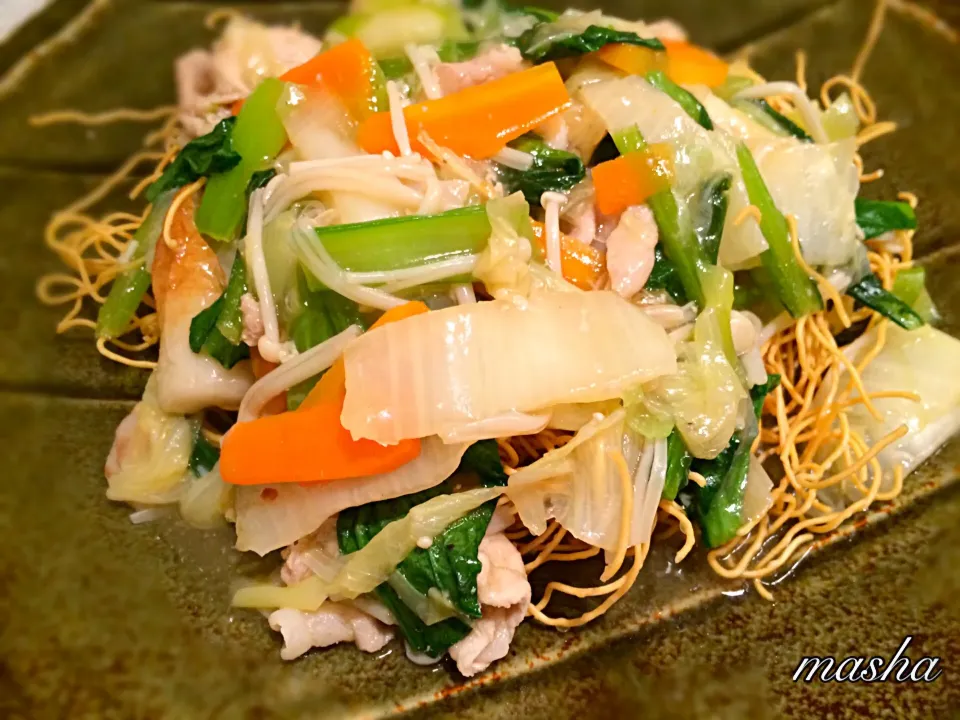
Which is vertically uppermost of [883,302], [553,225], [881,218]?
[553,225]

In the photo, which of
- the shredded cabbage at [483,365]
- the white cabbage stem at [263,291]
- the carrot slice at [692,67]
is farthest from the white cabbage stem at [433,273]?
the carrot slice at [692,67]

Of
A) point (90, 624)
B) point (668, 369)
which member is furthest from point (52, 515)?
point (668, 369)

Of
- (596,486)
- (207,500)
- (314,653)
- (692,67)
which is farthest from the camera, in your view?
(692,67)

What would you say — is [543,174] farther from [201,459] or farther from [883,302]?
[201,459]

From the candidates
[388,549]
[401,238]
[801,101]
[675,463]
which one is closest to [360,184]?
[401,238]

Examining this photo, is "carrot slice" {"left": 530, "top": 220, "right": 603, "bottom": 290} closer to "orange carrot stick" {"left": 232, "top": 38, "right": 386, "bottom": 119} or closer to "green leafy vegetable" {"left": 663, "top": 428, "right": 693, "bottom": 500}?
"green leafy vegetable" {"left": 663, "top": 428, "right": 693, "bottom": 500}

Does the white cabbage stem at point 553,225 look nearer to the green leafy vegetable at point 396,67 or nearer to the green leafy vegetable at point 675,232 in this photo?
the green leafy vegetable at point 675,232

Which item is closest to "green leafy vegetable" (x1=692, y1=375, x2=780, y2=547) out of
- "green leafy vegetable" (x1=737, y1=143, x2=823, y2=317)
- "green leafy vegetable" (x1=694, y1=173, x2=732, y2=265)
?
"green leafy vegetable" (x1=737, y1=143, x2=823, y2=317)
